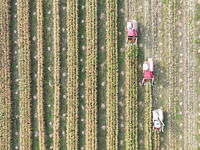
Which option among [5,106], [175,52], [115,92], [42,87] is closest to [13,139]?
[5,106]

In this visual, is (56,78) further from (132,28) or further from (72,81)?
(132,28)

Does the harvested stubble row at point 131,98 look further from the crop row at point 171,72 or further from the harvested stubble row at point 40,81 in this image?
the harvested stubble row at point 40,81

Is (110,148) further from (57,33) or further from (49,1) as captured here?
(49,1)

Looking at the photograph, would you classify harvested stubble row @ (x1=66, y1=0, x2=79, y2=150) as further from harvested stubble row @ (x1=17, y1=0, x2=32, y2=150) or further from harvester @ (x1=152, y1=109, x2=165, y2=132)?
harvester @ (x1=152, y1=109, x2=165, y2=132)

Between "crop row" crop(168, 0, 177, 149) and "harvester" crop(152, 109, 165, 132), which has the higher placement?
"crop row" crop(168, 0, 177, 149)

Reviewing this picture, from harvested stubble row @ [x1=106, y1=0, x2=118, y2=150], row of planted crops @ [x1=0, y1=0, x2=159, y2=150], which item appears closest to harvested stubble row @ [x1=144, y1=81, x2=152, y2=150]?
row of planted crops @ [x1=0, y1=0, x2=159, y2=150]

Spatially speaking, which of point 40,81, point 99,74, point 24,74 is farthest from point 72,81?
point 24,74
